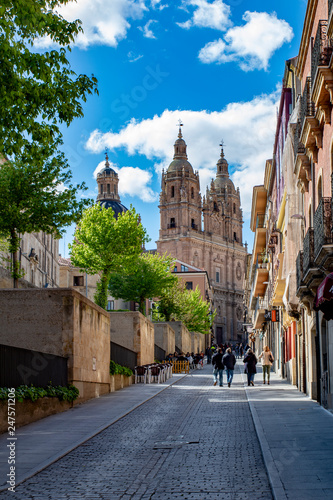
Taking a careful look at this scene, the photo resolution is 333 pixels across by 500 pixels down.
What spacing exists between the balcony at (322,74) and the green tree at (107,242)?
26157mm

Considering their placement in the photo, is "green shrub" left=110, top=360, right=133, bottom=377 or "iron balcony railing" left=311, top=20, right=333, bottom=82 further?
"green shrub" left=110, top=360, right=133, bottom=377

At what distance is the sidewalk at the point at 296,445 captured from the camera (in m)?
7.73

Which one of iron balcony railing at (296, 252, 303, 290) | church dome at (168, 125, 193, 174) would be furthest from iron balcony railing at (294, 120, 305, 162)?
church dome at (168, 125, 193, 174)

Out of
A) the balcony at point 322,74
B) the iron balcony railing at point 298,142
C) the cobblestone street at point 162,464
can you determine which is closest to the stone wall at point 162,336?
the iron balcony railing at point 298,142

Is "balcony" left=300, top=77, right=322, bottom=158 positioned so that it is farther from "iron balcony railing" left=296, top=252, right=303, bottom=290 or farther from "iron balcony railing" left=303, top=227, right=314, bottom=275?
"iron balcony railing" left=296, top=252, right=303, bottom=290

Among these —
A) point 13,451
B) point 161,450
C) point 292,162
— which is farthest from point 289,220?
point 13,451

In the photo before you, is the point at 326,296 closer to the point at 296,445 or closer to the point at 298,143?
the point at 296,445

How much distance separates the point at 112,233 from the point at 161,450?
30450 millimetres

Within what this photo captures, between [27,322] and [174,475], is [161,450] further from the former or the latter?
[27,322]

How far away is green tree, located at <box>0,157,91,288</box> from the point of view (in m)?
24.6

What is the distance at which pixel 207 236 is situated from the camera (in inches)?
5037

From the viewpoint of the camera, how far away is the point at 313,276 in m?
15.2

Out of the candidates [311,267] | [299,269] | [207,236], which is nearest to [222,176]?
[207,236]

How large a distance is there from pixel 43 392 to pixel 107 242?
26.8 meters
